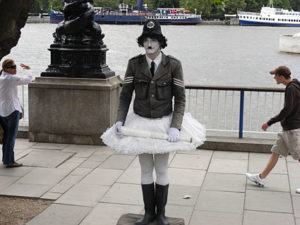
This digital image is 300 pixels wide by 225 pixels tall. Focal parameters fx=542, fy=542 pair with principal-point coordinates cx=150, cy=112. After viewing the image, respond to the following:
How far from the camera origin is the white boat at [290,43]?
62.1 m

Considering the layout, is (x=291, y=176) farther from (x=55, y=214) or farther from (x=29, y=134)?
(x=29, y=134)

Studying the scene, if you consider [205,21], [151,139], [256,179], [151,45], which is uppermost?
[151,45]

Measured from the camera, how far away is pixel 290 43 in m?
63.5

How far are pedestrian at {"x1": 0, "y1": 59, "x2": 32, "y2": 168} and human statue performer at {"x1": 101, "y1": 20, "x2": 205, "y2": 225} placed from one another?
299cm

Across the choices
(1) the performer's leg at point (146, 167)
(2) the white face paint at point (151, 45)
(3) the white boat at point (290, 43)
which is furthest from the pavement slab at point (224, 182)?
(3) the white boat at point (290, 43)

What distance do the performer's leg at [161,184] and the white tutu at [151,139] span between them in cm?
32

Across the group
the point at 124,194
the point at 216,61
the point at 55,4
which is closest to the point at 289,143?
the point at 124,194

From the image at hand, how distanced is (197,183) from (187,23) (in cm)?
11783

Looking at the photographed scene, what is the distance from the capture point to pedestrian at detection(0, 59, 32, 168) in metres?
8.00

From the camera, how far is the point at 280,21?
125m

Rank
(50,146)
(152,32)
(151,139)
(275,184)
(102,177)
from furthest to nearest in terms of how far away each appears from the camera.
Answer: (50,146)
(102,177)
(275,184)
(152,32)
(151,139)

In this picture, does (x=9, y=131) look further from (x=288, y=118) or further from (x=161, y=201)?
(x=288, y=118)

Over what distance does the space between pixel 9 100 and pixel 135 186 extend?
90.9 inches

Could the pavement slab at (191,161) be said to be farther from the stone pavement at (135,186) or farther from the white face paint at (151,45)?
the white face paint at (151,45)
